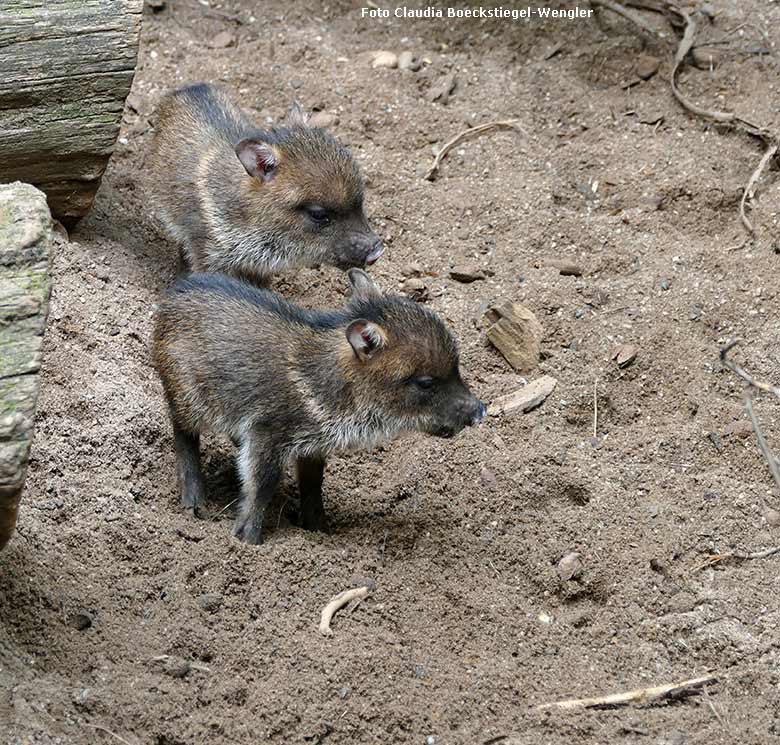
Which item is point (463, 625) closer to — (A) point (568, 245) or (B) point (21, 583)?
(B) point (21, 583)

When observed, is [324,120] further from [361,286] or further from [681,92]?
[361,286]

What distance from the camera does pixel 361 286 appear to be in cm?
654

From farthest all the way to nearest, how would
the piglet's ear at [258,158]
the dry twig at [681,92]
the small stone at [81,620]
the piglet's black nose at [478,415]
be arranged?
the dry twig at [681,92] → the piglet's ear at [258,158] → the piglet's black nose at [478,415] → the small stone at [81,620]

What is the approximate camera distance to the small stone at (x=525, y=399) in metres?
7.11

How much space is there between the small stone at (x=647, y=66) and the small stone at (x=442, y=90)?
1527 millimetres

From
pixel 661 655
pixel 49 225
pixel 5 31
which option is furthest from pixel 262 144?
pixel 661 655

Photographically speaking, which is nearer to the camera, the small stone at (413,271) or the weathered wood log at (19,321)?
the weathered wood log at (19,321)

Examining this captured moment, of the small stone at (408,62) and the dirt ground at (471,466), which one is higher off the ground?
the small stone at (408,62)

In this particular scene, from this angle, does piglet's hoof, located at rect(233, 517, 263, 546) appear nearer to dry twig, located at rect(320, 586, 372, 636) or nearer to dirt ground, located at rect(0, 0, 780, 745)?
dirt ground, located at rect(0, 0, 780, 745)

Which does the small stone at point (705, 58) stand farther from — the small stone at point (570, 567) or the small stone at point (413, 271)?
the small stone at point (570, 567)

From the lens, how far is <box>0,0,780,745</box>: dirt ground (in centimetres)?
510

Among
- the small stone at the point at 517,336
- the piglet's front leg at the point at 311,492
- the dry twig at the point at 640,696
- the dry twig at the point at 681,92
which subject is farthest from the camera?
the dry twig at the point at 681,92

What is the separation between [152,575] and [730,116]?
572 centimetres

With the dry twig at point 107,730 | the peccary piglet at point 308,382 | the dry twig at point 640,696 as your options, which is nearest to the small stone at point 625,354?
the peccary piglet at point 308,382
